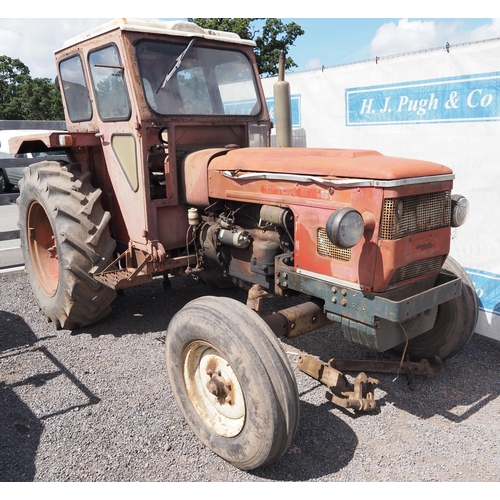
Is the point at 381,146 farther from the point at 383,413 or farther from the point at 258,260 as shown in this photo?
the point at 383,413

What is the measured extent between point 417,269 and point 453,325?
935mm

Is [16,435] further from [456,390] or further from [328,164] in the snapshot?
[456,390]

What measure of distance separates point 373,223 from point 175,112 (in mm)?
1949

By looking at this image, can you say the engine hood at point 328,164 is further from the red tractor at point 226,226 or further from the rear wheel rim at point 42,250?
the rear wheel rim at point 42,250

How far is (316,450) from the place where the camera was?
2857mm

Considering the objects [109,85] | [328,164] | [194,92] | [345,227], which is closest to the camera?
[345,227]

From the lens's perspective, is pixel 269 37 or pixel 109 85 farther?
pixel 269 37

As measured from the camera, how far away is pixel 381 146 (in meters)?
5.38

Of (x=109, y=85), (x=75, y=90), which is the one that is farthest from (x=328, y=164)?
(x=75, y=90)

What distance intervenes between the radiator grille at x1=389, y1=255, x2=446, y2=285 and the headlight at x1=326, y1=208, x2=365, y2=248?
40 centimetres

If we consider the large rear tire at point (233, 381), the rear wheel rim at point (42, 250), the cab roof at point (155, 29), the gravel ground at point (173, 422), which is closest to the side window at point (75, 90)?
the cab roof at point (155, 29)

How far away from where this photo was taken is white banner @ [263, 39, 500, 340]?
4.41 m

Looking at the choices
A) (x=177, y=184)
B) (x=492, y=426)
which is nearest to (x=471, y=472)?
(x=492, y=426)

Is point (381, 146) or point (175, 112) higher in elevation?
point (175, 112)
